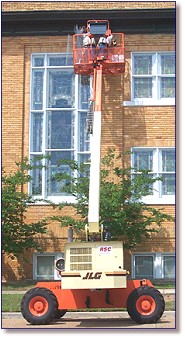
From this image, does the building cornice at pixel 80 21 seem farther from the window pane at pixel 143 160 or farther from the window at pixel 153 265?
the window at pixel 153 265

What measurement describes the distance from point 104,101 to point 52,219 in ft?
15.3

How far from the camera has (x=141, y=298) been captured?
1350 centimetres

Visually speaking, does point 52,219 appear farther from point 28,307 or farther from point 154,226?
point 28,307

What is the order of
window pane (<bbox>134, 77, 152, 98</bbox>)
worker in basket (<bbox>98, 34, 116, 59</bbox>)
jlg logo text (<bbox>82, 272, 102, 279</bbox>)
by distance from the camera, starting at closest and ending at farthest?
jlg logo text (<bbox>82, 272, 102, 279</bbox>) < worker in basket (<bbox>98, 34, 116, 59</bbox>) < window pane (<bbox>134, 77, 152, 98</bbox>)

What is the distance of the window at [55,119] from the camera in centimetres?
2286

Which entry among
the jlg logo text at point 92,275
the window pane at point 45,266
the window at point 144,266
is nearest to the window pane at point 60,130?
the window pane at point 45,266

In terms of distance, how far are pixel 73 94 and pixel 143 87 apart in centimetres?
250

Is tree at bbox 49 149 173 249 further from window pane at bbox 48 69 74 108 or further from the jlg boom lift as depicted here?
the jlg boom lift

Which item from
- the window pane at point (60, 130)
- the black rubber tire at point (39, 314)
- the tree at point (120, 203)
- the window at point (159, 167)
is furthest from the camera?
the window pane at point (60, 130)

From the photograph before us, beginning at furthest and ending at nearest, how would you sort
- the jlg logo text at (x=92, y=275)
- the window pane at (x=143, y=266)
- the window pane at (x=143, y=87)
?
1. the window pane at (x=143, y=87)
2. the window pane at (x=143, y=266)
3. the jlg logo text at (x=92, y=275)

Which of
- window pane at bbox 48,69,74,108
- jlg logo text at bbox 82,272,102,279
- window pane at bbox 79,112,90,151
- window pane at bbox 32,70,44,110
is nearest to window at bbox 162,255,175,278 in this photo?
window pane at bbox 79,112,90,151

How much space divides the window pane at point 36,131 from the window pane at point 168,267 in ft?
19.2

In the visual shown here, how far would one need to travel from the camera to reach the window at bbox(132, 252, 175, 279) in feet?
72.7

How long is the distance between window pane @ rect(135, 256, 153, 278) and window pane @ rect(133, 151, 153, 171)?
10.2 feet
